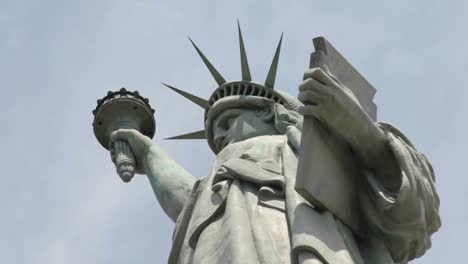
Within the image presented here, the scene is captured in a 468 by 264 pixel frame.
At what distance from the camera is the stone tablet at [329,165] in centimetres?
975

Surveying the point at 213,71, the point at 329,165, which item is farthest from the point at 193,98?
the point at 329,165

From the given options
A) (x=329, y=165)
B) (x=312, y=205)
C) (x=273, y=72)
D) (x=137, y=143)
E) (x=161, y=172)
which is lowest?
(x=312, y=205)

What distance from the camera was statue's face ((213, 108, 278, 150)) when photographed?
12289 mm

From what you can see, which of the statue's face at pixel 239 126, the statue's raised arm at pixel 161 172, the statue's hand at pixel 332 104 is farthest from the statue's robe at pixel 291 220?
A: the statue's face at pixel 239 126

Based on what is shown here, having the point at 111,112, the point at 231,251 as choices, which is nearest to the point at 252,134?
the point at 111,112

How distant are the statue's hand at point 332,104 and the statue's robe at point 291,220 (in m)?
0.28

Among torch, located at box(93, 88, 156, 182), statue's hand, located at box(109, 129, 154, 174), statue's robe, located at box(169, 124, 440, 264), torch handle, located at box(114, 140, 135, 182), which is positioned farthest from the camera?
torch, located at box(93, 88, 156, 182)

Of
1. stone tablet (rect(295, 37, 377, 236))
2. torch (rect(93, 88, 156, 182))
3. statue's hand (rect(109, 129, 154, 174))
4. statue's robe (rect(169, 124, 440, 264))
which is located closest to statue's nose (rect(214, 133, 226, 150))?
statue's hand (rect(109, 129, 154, 174))

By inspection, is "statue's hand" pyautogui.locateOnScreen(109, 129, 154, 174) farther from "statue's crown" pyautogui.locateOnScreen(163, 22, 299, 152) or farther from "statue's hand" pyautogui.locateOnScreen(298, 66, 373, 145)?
"statue's hand" pyautogui.locateOnScreen(298, 66, 373, 145)

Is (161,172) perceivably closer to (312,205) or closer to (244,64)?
(244,64)

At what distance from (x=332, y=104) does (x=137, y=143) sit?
4.15 m

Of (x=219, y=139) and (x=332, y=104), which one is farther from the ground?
(x=219, y=139)

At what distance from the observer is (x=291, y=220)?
9648 millimetres

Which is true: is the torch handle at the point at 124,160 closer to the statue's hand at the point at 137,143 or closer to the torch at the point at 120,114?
the statue's hand at the point at 137,143
